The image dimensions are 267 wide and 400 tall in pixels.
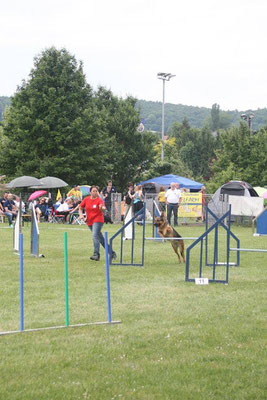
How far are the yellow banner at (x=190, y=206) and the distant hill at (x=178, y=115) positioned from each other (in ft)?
427

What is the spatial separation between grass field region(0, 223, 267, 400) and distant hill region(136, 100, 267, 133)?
14901cm

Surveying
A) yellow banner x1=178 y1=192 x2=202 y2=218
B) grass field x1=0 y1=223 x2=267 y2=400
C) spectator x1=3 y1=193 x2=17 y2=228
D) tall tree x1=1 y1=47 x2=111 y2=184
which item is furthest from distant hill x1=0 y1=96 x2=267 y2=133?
grass field x1=0 y1=223 x2=267 y2=400

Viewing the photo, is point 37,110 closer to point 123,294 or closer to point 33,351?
point 123,294

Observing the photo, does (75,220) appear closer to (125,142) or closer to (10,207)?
(10,207)

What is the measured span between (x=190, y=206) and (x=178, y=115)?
519 ft

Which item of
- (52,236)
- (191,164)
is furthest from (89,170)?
(191,164)

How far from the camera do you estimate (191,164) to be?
9375cm

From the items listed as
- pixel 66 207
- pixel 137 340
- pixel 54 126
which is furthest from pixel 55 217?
pixel 137 340

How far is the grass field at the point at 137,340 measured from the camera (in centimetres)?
512

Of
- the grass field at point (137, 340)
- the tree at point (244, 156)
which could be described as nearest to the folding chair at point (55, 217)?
the grass field at point (137, 340)

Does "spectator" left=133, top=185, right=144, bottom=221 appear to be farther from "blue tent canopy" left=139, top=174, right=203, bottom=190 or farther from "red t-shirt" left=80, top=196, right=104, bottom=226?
"blue tent canopy" left=139, top=174, right=203, bottom=190

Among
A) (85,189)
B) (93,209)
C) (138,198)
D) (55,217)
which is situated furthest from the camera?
(85,189)

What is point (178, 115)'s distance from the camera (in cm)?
18450

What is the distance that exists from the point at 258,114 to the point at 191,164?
102039mm
